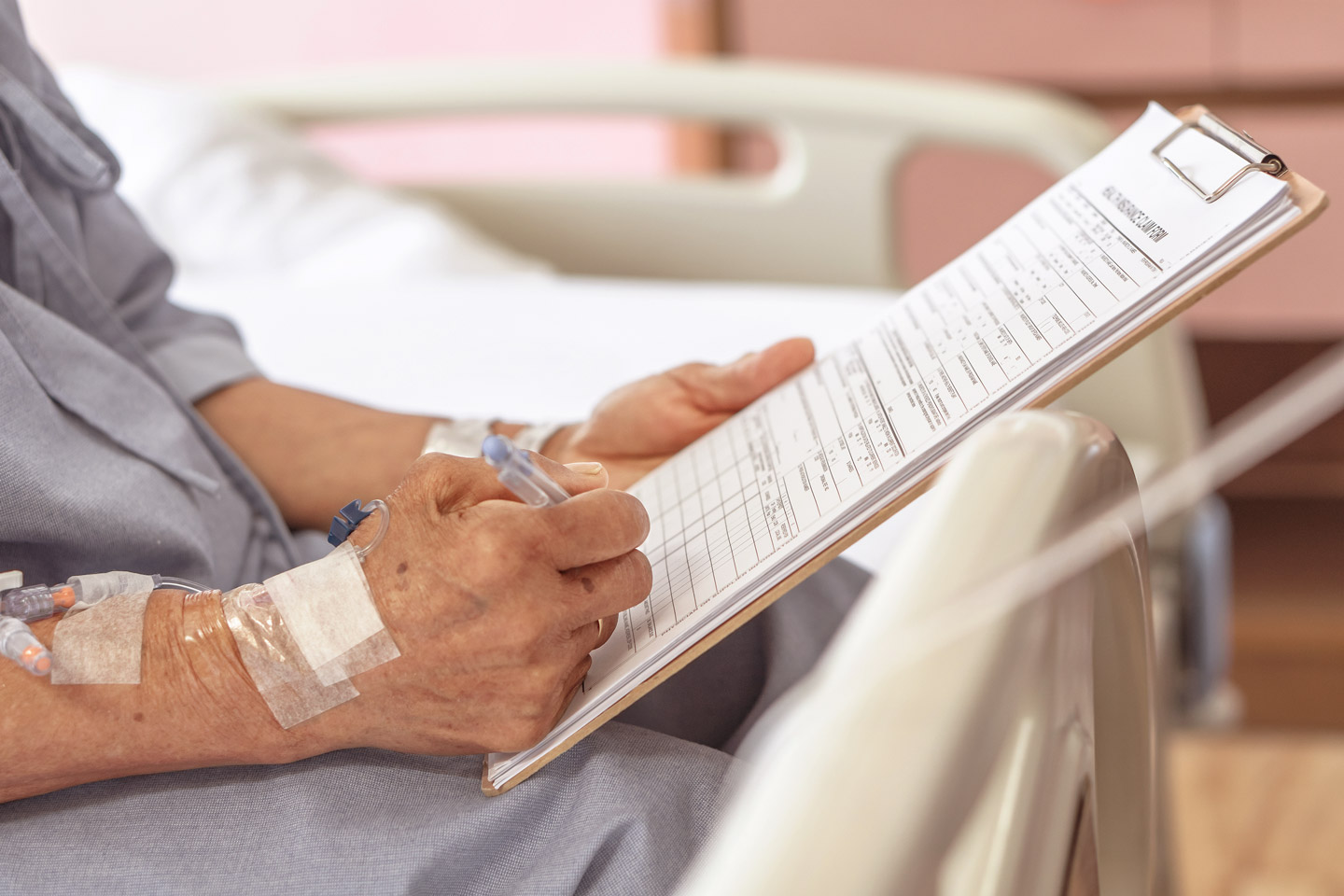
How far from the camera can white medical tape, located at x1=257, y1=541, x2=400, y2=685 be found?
466 mm

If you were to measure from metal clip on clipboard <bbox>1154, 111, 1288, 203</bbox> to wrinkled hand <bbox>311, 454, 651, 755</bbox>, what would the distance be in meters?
0.26

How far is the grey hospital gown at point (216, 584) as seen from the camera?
486 millimetres

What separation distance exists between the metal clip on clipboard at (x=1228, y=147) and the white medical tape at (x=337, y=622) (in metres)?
0.37

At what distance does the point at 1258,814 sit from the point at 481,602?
142 cm

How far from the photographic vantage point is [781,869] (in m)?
0.24

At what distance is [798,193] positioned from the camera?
1.59m

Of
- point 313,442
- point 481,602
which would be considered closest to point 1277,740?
point 313,442

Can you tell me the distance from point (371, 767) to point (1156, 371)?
3.39 ft

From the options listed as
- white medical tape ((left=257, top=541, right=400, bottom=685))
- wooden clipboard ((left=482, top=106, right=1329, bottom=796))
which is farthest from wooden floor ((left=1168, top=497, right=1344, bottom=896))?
white medical tape ((left=257, top=541, right=400, bottom=685))

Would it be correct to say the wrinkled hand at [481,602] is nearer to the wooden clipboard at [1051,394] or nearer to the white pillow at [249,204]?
the wooden clipboard at [1051,394]

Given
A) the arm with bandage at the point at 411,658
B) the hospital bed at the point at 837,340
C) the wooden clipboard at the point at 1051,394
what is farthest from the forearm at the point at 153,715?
the hospital bed at the point at 837,340

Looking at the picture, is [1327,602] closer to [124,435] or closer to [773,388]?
[773,388]

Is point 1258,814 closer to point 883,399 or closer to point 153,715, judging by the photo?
point 883,399

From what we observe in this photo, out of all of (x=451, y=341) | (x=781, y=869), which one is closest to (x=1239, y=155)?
(x=781, y=869)
